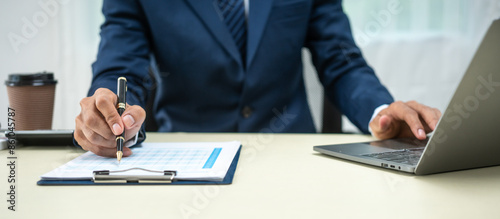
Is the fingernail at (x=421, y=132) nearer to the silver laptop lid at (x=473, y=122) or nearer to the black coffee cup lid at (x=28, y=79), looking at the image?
the silver laptop lid at (x=473, y=122)

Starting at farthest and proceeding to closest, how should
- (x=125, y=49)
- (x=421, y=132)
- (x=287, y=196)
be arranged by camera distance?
(x=125, y=49) < (x=421, y=132) < (x=287, y=196)

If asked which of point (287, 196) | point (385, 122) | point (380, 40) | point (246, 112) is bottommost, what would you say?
point (380, 40)

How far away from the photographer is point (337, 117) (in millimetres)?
1431

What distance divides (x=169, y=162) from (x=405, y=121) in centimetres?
43

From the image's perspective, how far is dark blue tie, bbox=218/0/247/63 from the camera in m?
1.17

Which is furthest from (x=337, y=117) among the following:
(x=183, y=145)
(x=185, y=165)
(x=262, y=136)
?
(x=185, y=165)

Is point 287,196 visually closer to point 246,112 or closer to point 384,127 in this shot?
point 384,127

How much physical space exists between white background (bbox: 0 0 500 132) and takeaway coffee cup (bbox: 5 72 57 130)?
119cm

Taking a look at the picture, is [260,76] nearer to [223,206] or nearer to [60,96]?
[223,206]

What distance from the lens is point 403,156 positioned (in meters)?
0.65

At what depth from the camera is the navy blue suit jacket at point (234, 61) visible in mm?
1108

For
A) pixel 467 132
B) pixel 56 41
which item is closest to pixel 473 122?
pixel 467 132

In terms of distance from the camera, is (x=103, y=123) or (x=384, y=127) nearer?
(x=103, y=123)

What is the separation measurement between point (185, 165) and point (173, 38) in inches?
24.2
